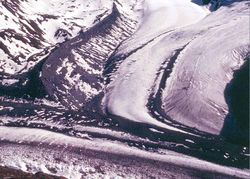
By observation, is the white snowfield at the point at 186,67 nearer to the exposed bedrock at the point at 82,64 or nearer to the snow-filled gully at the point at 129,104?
the snow-filled gully at the point at 129,104

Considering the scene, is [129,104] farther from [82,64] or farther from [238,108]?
[238,108]

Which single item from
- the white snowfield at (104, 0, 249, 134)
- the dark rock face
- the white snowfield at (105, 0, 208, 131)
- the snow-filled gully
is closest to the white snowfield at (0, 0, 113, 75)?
the snow-filled gully

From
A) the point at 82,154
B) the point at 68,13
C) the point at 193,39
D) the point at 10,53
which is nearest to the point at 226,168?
the point at 82,154

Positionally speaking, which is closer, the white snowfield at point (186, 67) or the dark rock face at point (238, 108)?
the dark rock face at point (238, 108)

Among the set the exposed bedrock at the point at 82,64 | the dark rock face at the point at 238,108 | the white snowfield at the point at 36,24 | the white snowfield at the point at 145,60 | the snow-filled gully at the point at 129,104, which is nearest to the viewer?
the snow-filled gully at the point at 129,104

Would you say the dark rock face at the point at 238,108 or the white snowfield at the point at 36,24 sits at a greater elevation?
the white snowfield at the point at 36,24

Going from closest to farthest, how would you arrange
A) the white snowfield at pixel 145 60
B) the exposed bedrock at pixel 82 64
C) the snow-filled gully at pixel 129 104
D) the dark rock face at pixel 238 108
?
the snow-filled gully at pixel 129 104, the dark rock face at pixel 238 108, the white snowfield at pixel 145 60, the exposed bedrock at pixel 82 64

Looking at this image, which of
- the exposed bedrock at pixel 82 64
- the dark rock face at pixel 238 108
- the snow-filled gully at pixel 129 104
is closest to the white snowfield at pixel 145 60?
the snow-filled gully at pixel 129 104

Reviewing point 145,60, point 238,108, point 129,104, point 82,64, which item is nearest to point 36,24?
point 82,64
